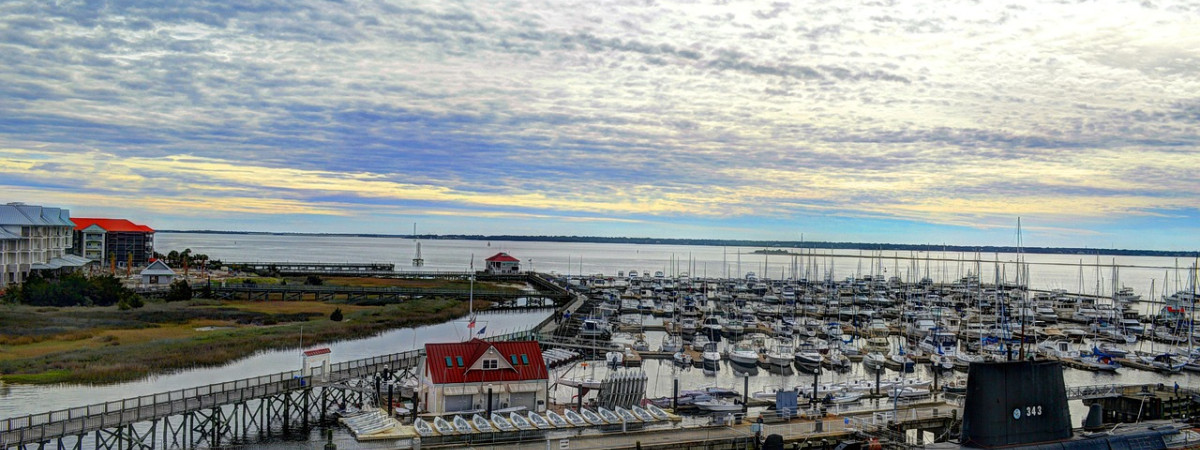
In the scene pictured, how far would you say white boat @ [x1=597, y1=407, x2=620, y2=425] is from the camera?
34.4 metres

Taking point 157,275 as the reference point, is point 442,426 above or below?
below

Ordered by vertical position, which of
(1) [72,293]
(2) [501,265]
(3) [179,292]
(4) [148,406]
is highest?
(2) [501,265]

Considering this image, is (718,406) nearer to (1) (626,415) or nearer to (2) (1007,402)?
(1) (626,415)

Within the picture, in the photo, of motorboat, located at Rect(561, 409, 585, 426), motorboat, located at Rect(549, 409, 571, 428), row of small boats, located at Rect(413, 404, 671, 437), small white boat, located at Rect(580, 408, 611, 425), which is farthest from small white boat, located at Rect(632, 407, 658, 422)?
motorboat, located at Rect(549, 409, 571, 428)

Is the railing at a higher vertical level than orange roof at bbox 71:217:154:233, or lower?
lower

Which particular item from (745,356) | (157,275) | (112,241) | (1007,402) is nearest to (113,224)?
(112,241)

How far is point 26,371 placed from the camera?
4812cm

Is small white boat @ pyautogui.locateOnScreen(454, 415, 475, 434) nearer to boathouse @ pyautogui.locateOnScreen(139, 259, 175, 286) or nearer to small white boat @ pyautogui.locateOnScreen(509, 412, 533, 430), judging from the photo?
small white boat @ pyautogui.locateOnScreen(509, 412, 533, 430)

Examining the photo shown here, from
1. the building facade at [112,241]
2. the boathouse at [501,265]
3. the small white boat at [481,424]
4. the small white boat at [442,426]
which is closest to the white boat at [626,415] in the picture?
the small white boat at [481,424]

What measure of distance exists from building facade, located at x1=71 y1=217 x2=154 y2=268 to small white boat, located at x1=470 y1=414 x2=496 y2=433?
4515 inches

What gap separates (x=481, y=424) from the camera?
107ft

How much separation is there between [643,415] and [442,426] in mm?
8009

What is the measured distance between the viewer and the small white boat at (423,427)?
104 ft

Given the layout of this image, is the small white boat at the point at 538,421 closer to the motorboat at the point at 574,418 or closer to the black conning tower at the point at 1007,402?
the motorboat at the point at 574,418
